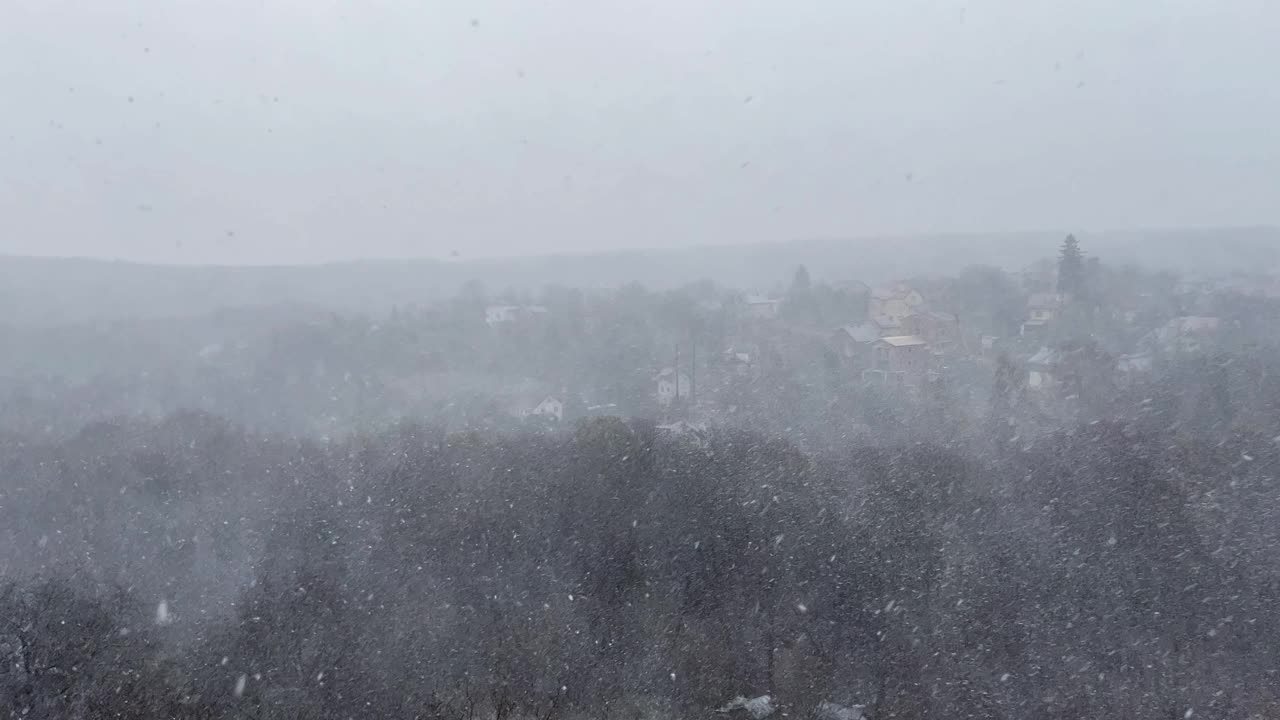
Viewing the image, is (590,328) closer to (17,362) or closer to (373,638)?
(17,362)

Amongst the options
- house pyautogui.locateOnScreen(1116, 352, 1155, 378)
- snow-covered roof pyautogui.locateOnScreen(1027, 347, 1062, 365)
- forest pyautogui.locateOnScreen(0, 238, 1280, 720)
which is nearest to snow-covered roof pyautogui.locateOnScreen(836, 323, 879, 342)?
forest pyautogui.locateOnScreen(0, 238, 1280, 720)

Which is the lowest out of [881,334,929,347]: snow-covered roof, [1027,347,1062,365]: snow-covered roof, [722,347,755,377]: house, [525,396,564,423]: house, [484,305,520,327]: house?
[525,396,564,423]: house

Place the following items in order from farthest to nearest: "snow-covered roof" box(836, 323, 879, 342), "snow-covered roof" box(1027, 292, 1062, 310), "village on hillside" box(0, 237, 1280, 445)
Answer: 1. "snow-covered roof" box(1027, 292, 1062, 310)
2. "snow-covered roof" box(836, 323, 879, 342)
3. "village on hillside" box(0, 237, 1280, 445)

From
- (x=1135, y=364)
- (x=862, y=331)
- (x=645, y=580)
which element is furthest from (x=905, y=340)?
(x=645, y=580)

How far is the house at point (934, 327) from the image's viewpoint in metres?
13.1

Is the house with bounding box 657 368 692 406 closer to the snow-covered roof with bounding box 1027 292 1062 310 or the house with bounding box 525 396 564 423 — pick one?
the house with bounding box 525 396 564 423

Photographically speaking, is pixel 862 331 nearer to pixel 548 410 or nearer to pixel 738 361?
pixel 738 361

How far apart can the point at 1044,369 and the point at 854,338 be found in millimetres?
2974

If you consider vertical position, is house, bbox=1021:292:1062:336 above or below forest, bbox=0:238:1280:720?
above

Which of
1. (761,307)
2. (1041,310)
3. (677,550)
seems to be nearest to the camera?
(677,550)

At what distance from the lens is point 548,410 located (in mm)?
11305

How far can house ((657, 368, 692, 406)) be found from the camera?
11.0 m

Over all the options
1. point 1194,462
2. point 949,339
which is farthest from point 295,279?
point 1194,462

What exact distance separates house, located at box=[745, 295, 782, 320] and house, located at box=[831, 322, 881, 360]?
75.8 inches
